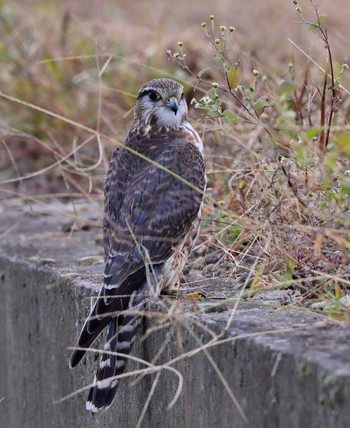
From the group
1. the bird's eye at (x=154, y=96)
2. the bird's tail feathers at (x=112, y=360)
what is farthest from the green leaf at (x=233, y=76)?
the bird's tail feathers at (x=112, y=360)

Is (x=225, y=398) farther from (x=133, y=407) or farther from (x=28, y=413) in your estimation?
(x=28, y=413)

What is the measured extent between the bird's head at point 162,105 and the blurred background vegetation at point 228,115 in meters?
0.08

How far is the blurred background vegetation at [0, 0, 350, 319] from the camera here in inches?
148

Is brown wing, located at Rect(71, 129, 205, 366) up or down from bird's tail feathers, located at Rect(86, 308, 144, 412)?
up

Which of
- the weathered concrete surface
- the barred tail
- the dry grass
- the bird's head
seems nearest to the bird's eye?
the bird's head

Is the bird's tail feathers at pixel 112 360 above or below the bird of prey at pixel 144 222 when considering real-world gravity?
below

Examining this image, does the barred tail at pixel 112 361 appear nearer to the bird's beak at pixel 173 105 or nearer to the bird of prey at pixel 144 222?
the bird of prey at pixel 144 222

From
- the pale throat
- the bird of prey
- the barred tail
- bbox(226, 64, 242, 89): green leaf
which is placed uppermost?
bbox(226, 64, 242, 89): green leaf

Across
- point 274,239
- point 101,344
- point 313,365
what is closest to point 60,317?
point 101,344

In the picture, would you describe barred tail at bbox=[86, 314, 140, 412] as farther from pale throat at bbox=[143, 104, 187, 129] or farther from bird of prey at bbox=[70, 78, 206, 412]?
pale throat at bbox=[143, 104, 187, 129]

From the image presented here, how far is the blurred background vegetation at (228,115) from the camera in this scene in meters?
3.76

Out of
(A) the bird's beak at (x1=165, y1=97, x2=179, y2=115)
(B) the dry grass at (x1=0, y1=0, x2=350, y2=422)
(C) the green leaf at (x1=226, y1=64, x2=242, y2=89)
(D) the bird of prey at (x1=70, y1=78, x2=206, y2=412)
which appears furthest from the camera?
(A) the bird's beak at (x1=165, y1=97, x2=179, y2=115)

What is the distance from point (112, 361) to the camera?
3.84 meters

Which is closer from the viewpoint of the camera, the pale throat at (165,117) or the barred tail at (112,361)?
the barred tail at (112,361)
